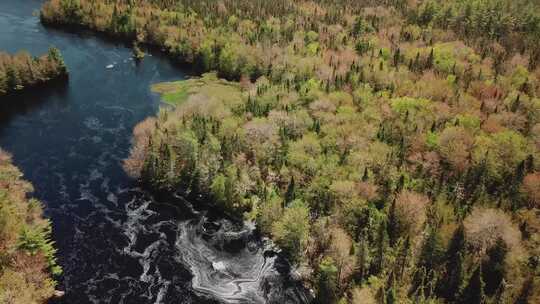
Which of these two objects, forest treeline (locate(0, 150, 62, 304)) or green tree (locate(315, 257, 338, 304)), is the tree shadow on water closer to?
forest treeline (locate(0, 150, 62, 304))

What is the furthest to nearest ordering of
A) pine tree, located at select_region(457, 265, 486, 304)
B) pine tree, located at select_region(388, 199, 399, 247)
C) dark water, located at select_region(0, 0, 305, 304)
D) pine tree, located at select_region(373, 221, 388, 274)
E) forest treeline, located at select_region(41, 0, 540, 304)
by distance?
pine tree, located at select_region(388, 199, 399, 247) < pine tree, located at select_region(373, 221, 388, 274) < forest treeline, located at select_region(41, 0, 540, 304) < dark water, located at select_region(0, 0, 305, 304) < pine tree, located at select_region(457, 265, 486, 304)

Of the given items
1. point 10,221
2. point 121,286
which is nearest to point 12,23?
point 10,221

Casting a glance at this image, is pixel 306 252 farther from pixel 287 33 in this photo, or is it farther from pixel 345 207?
pixel 287 33

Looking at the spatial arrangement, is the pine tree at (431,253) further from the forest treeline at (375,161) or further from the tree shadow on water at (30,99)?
the tree shadow on water at (30,99)

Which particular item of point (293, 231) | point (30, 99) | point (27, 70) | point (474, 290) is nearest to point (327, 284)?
point (293, 231)

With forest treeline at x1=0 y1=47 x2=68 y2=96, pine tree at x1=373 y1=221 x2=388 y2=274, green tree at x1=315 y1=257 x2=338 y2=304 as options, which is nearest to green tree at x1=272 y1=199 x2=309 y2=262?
green tree at x1=315 y1=257 x2=338 y2=304

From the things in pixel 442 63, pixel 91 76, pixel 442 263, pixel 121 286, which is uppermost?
pixel 442 63
